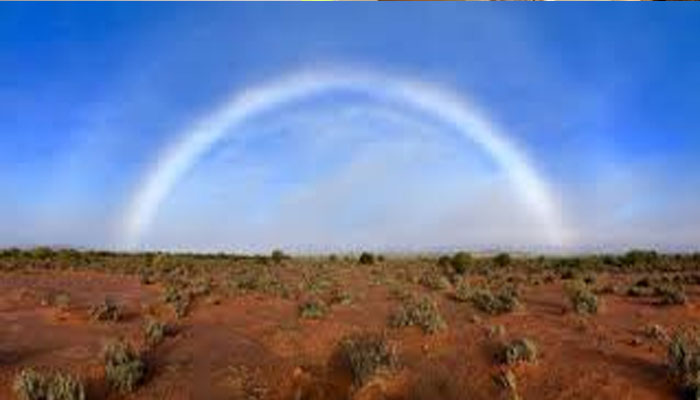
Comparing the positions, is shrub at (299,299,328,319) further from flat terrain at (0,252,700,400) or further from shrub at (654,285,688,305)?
shrub at (654,285,688,305)

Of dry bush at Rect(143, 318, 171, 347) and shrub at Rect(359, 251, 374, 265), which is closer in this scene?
dry bush at Rect(143, 318, 171, 347)

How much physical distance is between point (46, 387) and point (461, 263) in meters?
50.3

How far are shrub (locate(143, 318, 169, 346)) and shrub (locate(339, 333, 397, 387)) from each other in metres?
4.06

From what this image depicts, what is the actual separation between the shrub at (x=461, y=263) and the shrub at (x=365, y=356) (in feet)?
135

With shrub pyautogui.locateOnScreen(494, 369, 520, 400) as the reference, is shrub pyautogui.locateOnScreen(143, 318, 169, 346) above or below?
above

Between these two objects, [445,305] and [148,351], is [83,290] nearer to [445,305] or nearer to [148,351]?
[445,305]

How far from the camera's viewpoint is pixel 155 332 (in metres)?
19.8

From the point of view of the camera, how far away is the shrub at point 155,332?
759 inches

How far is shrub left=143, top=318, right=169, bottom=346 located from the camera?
Answer: 759 inches

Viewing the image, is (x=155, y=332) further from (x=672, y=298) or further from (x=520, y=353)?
(x=672, y=298)

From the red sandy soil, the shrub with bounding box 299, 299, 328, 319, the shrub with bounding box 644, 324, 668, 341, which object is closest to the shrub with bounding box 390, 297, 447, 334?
the red sandy soil

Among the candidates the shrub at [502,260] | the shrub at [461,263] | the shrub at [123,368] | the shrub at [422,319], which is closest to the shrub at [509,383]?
the shrub at [422,319]

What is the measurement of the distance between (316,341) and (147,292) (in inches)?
723

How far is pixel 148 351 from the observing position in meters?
18.2
